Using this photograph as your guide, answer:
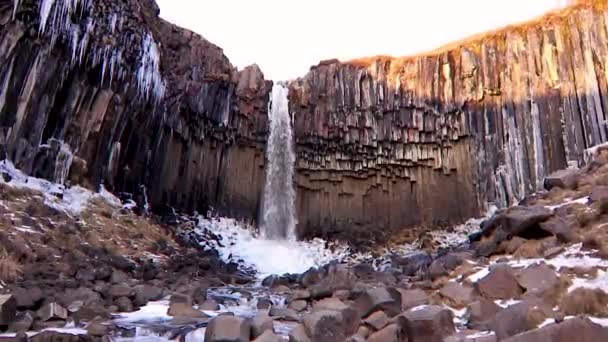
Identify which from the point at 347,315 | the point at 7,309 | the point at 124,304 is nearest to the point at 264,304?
the point at 124,304

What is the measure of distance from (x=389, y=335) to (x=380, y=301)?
1.00 m

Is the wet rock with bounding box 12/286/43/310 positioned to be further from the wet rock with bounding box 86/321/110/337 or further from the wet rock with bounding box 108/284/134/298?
the wet rock with bounding box 108/284/134/298

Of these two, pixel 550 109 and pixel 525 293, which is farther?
pixel 550 109

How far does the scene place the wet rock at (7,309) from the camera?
625cm

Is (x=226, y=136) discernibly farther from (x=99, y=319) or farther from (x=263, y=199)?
(x=99, y=319)

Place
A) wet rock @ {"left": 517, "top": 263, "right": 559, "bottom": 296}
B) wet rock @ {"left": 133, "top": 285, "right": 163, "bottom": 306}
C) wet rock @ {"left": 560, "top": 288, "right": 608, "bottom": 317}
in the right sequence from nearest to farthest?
wet rock @ {"left": 560, "top": 288, "right": 608, "bottom": 317} → wet rock @ {"left": 517, "top": 263, "right": 559, "bottom": 296} → wet rock @ {"left": 133, "top": 285, "right": 163, "bottom": 306}

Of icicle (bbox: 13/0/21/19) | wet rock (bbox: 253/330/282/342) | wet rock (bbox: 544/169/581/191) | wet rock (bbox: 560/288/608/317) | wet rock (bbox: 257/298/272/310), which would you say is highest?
icicle (bbox: 13/0/21/19)

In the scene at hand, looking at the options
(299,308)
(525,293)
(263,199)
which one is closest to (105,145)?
(263,199)

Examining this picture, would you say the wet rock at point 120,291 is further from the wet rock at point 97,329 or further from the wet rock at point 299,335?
the wet rock at point 299,335

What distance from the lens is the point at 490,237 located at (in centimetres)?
970

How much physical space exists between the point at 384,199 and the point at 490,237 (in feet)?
48.1

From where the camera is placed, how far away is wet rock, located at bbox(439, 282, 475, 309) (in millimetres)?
6465

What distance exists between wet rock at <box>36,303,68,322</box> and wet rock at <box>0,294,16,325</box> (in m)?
0.34

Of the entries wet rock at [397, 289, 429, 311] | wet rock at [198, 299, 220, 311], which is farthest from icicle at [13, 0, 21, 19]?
wet rock at [397, 289, 429, 311]
